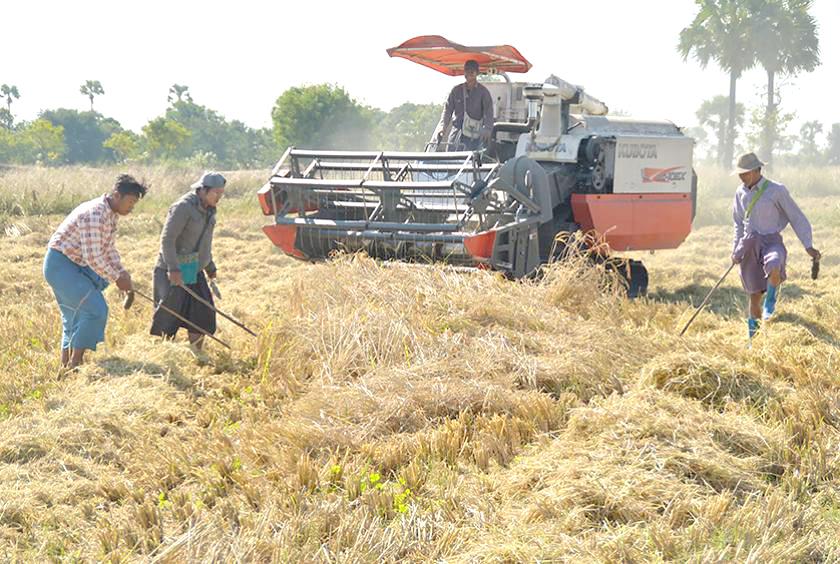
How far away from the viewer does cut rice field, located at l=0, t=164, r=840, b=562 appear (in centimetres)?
341

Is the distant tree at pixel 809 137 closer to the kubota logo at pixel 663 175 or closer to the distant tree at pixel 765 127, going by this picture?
the distant tree at pixel 765 127

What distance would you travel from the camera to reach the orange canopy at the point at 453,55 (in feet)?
29.0

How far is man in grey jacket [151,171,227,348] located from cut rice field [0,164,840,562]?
11.0 inches

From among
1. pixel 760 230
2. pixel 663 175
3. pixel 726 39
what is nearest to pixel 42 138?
pixel 726 39

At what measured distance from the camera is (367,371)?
540 centimetres

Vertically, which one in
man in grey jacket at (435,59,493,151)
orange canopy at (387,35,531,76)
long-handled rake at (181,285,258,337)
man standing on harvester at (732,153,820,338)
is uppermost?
orange canopy at (387,35,531,76)

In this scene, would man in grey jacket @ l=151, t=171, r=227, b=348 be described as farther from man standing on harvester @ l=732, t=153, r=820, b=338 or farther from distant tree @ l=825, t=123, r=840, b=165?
distant tree @ l=825, t=123, r=840, b=165

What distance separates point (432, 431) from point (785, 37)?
41.3m

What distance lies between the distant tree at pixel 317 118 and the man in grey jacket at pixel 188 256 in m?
41.3

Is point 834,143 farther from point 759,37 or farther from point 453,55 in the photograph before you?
point 453,55

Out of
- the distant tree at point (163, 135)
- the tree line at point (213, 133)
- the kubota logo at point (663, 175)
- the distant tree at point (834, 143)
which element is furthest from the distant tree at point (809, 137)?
the kubota logo at point (663, 175)

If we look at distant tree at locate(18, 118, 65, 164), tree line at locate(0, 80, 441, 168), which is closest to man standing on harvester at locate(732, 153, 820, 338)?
tree line at locate(0, 80, 441, 168)

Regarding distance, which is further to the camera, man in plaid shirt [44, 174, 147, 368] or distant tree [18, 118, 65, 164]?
distant tree [18, 118, 65, 164]

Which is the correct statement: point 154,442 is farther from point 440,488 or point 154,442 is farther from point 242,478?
point 440,488
